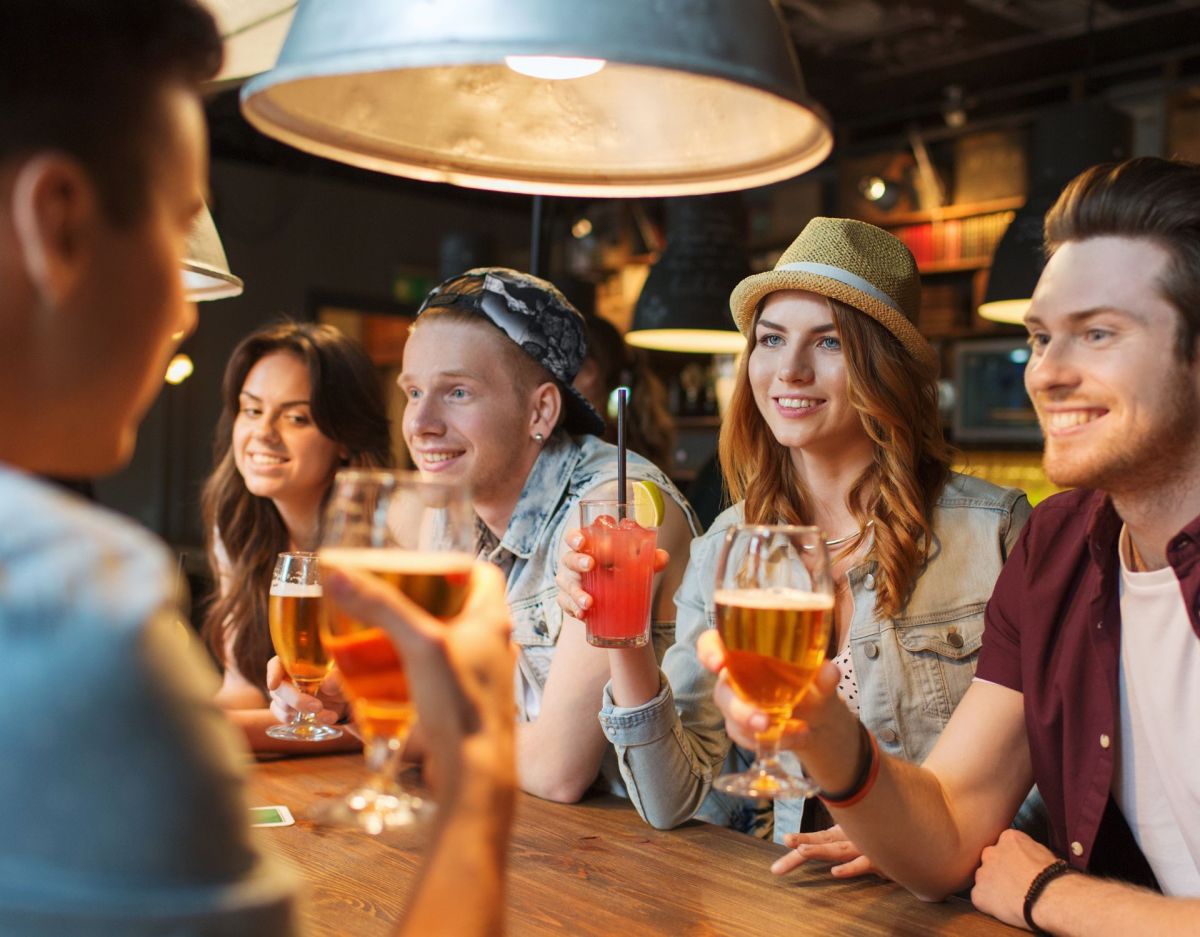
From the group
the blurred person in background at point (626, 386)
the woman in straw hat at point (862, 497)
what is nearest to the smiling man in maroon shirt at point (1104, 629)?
the woman in straw hat at point (862, 497)

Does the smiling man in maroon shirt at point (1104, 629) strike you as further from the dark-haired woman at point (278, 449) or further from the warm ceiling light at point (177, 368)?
the warm ceiling light at point (177, 368)

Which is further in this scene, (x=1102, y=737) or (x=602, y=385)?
(x=602, y=385)

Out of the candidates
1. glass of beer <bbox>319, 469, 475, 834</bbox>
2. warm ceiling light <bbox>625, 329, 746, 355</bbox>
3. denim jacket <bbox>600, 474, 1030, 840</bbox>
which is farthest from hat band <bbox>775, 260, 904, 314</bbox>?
warm ceiling light <bbox>625, 329, 746, 355</bbox>

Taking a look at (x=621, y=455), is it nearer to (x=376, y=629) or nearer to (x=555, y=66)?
(x=555, y=66)

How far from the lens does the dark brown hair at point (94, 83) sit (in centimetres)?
62

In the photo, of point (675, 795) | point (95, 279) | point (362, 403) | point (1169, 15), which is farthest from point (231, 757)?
point (1169, 15)

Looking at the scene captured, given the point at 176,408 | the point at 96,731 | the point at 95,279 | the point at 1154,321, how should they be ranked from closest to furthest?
the point at 96,731 → the point at 95,279 → the point at 1154,321 → the point at 176,408

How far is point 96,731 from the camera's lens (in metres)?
0.53

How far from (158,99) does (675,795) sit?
1329 mm

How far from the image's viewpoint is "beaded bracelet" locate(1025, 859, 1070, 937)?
4.64 ft

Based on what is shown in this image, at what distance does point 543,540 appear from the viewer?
8.20 ft

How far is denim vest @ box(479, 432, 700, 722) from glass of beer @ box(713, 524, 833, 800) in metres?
1.11

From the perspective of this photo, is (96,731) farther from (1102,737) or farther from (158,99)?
(1102,737)

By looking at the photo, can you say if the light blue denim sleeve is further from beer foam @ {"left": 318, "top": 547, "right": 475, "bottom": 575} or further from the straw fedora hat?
beer foam @ {"left": 318, "top": 547, "right": 475, "bottom": 575}
